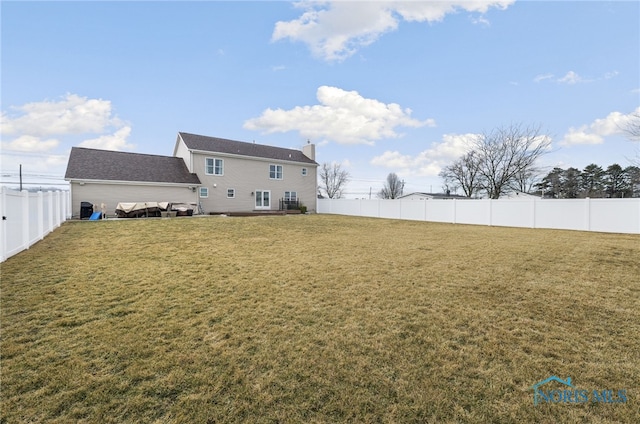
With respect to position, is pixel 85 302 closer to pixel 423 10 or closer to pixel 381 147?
pixel 423 10

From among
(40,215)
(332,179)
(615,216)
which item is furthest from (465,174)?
(40,215)

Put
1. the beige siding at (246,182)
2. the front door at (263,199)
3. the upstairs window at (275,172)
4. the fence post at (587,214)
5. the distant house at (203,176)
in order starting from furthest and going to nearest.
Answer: the upstairs window at (275,172) → the front door at (263,199) → the beige siding at (246,182) → the distant house at (203,176) → the fence post at (587,214)

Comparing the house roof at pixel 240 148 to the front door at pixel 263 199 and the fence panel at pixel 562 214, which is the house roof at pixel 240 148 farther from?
the fence panel at pixel 562 214

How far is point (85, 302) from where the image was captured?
3.74 m

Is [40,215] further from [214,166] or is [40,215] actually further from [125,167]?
[214,166]

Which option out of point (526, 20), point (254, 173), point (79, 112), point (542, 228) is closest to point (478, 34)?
point (526, 20)

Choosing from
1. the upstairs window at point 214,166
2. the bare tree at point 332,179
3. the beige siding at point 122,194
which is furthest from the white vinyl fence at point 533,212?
the bare tree at point 332,179

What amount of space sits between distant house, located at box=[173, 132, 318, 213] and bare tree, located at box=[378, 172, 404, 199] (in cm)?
3292

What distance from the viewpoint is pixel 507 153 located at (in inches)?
1024

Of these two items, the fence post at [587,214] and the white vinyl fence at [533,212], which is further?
the fence post at [587,214]

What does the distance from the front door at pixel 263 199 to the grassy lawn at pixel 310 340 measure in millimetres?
17173

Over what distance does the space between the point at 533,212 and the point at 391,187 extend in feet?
137

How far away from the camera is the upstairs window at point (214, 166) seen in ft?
67.5

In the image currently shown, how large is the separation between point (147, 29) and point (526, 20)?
15.8 meters
